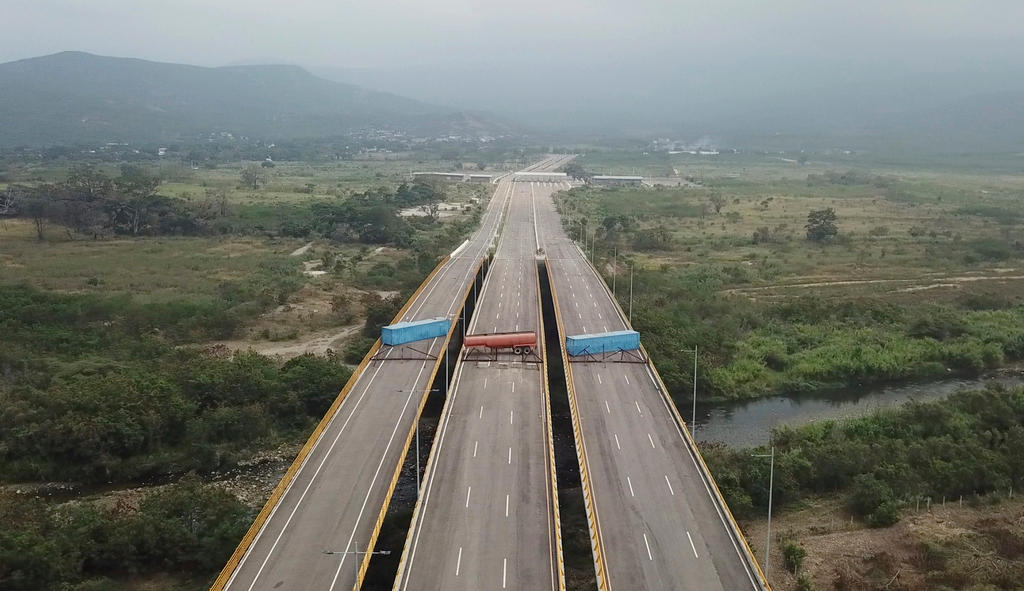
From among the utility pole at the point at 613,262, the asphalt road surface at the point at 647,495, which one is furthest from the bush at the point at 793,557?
the utility pole at the point at 613,262

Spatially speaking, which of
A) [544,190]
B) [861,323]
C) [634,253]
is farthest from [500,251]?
[544,190]

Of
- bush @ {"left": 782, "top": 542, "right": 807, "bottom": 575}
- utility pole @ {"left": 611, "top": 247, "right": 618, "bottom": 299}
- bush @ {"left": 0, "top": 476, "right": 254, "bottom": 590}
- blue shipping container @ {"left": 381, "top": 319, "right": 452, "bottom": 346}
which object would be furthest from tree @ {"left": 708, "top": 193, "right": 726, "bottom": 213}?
bush @ {"left": 0, "top": 476, "right": 254, "bottom": 590}

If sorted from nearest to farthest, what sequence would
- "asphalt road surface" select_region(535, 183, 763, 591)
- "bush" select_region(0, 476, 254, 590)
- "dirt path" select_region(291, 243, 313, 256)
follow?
1. "asphalt road surface" select_region(535, 183, 763, 591)
2. "bush" select_region(0, 476, 254, 590)
3. "dirt path" select_region(291, 243, 313, 256)

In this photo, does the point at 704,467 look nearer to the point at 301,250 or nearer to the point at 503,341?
the point at 503,341

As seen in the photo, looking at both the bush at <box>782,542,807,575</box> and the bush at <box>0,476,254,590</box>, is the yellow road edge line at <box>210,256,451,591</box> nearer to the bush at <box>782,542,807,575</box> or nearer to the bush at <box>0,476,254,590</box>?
the bush at <box>0,476,254,590</box>

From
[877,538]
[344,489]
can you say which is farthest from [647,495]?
[344,489]

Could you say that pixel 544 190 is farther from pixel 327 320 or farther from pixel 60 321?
pixel 60 321

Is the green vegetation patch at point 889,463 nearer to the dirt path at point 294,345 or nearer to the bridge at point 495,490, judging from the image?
the bridge at point 495,490
